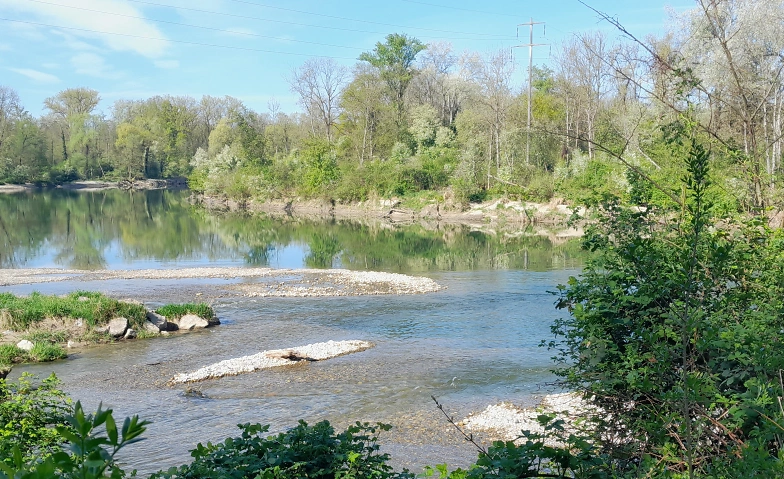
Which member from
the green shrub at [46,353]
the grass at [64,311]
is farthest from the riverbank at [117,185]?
the green shrub at [46,353]

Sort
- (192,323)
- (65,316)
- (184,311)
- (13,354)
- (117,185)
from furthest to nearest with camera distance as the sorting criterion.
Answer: (117,185) < (184,311) < (192,323) < (65,316) < (13,354)

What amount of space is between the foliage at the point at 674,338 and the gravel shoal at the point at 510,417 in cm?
521

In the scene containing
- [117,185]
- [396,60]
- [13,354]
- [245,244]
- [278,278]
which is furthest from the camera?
[117,185]

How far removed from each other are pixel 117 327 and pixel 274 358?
A: 610 cm

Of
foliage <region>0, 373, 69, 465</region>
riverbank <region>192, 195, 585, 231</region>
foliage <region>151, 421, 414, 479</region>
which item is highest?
riverbank <region>192, 195, 585, 231</region>

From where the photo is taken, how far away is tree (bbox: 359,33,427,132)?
78438mm

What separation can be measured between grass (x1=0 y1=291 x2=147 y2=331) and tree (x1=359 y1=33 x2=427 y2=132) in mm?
60414

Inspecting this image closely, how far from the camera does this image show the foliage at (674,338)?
5.25 m

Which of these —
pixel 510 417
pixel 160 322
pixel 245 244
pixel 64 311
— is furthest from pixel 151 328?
pixel 245 244

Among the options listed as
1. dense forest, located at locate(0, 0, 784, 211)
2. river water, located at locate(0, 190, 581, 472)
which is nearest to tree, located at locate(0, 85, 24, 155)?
dense forest, located at locate(0, 0, 784, 211)

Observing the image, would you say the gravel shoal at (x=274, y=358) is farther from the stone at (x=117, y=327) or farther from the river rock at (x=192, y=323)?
the stone at (x=117, y=327)

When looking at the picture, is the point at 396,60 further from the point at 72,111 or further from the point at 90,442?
the point at 90,442

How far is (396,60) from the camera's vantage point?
81500mm

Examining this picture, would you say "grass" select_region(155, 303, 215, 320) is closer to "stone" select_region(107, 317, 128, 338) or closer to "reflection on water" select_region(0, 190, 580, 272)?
"stone" select_region(107, 317, 128, 338)
